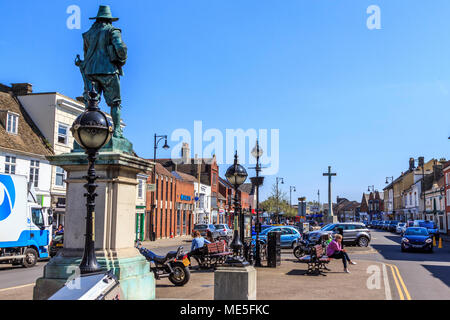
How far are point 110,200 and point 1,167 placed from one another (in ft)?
73.5

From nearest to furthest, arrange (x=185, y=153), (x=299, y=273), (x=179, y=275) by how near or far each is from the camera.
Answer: (x=179, y=275)
(x=299, y=273)
(x=185, y=153)

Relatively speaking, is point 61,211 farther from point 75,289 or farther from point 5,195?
point 75,289

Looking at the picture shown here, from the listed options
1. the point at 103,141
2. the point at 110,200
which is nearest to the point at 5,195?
the point at 110,200

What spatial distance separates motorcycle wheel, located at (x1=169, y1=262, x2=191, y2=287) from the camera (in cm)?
1181

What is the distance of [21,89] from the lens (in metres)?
34.2

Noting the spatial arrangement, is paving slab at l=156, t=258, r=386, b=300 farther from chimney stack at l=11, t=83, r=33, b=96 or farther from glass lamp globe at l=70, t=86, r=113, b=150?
chimney stack at l=11, t=83, r=33, b=96

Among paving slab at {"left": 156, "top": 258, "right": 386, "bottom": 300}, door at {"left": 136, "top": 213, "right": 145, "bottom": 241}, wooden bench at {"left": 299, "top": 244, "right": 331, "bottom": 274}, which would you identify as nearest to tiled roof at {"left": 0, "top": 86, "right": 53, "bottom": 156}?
door at {"left": 136, "top": 213, "right": 145, "bottom": 241}

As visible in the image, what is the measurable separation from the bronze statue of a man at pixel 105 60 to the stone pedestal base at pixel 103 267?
236cm

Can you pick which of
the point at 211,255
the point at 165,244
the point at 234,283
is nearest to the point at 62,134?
the point at 165,244

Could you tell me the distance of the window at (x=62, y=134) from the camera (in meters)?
32.7

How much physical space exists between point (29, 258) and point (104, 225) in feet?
42.4

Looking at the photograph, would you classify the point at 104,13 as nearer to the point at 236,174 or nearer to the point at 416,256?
the point at 236,174

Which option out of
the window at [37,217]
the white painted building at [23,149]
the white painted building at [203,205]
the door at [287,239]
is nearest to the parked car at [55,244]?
the window at [37,217]

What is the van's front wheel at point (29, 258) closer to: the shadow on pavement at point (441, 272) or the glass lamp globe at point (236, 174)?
the glass lamp globe at point (236, 174)
